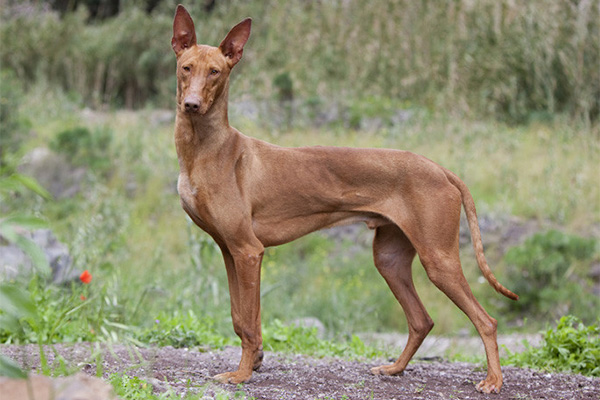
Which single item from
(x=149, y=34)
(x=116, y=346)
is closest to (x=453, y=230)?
(x=116, y=346)

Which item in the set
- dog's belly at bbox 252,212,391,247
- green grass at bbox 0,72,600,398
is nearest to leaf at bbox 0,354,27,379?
green grass at bbox 0,72,600,398

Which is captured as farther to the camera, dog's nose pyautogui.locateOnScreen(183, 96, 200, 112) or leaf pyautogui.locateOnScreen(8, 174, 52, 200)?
dog's nose pyautogui.locateOnScreen(183, 96, 200, 112)

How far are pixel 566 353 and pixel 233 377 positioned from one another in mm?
2491

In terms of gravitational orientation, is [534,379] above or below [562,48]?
below

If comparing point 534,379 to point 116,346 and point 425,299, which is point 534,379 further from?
point 425,299

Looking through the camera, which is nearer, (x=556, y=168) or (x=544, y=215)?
(x=544, y=215)

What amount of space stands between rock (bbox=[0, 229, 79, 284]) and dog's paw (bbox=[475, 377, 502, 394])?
3.23 m

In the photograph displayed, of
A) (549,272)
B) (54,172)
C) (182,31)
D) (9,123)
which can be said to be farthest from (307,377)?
(9,123)

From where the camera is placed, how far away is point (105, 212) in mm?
8062

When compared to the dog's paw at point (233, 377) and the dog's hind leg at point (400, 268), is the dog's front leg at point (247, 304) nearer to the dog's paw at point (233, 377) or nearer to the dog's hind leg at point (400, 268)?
the dog's paw at point (233, 377)

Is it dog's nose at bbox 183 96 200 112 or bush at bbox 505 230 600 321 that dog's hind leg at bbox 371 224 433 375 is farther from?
bush at bbox 505 230 600 321

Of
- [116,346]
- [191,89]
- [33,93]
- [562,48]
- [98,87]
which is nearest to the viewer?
[191,89]

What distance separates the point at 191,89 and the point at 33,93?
10.4m

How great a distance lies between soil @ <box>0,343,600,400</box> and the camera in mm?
3857
